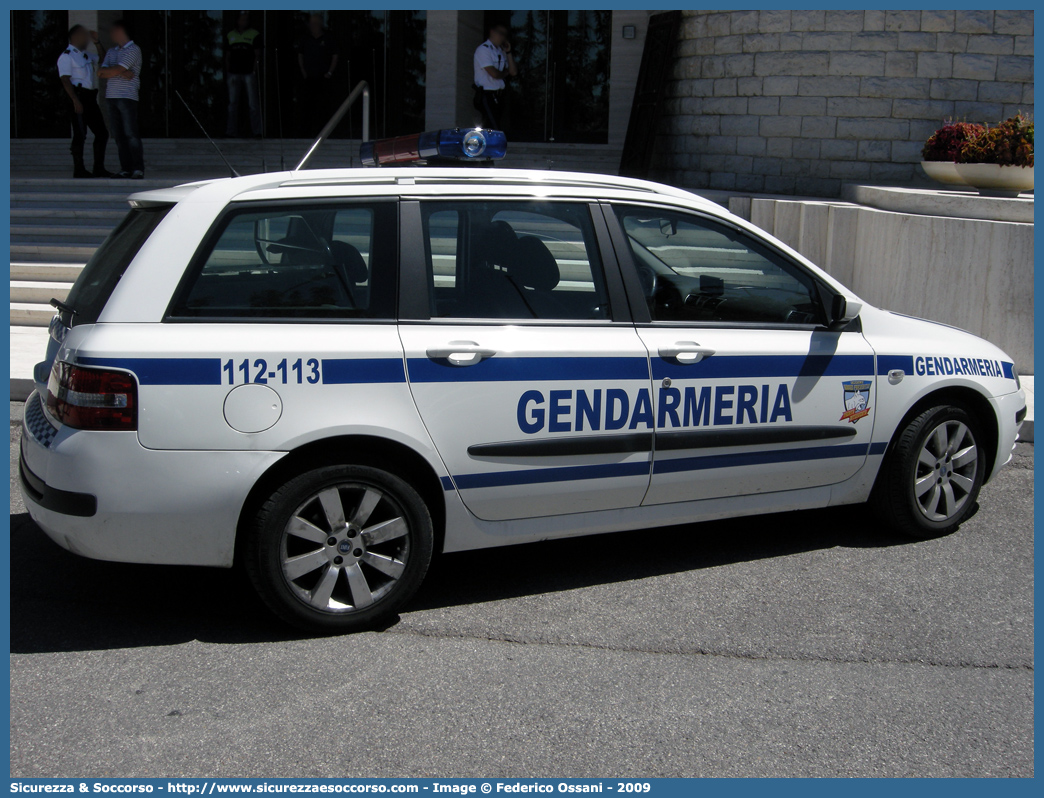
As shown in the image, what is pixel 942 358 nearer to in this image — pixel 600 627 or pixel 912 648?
pixel 912 648

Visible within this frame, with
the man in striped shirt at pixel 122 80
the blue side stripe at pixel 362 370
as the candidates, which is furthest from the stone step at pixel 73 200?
the blue side stripe at pixel 362 370

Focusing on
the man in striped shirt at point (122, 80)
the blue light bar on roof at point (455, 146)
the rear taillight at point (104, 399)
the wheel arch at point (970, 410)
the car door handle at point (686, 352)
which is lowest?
the wheel arch at point (970, 410)

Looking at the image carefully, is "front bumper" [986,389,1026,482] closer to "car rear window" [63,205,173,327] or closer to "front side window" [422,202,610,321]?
"front side window" [422,202,610,321]

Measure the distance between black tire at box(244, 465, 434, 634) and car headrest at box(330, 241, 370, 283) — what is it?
715mm

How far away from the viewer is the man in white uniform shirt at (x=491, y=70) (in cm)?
1465

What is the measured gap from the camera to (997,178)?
9625 millimetres

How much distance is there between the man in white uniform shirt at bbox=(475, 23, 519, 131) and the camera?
14648 mm

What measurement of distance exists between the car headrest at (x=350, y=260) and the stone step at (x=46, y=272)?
7.58 m

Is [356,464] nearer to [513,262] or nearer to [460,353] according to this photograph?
[460,353]

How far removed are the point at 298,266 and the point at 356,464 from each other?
2.51ft

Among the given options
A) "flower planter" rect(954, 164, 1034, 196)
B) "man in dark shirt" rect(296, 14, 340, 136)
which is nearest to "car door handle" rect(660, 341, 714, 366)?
"flower planter" rect(954, 164, 1034, 196)

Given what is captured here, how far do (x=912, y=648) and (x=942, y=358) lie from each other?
1.59 m

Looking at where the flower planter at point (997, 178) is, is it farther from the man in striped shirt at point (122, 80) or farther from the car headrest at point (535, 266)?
the man in striped shirt at point (122, 80)

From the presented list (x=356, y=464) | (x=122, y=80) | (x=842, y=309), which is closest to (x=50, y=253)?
(x=122, y=80)
